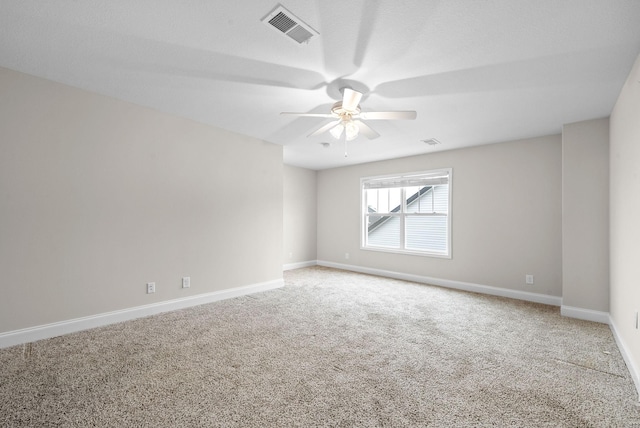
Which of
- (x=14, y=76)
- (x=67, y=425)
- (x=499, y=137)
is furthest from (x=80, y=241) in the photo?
(x=499, y=137)

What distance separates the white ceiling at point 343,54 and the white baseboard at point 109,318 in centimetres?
229

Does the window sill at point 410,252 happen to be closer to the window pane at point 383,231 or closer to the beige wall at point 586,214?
the window pane at point 383,231

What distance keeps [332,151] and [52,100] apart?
3645mm

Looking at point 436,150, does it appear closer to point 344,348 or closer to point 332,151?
point 332,151

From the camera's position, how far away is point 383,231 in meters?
5.96

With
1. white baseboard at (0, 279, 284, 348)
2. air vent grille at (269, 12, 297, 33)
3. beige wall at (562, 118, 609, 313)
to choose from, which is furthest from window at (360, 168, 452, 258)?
air vent grille at (269, 12, 297, 33)

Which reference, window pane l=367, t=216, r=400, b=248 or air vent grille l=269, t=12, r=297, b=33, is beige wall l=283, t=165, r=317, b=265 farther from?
air vent grille l=269, t=12, r=297, b=33

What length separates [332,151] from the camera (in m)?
5.08

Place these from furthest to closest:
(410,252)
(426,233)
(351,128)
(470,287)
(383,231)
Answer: (383,231) < (410,252) < (426,233) < (470,287) < (351,128)

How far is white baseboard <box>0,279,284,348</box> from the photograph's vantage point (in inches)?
97.3

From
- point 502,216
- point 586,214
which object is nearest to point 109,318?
point 502,216

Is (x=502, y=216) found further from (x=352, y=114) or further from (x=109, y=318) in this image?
(x=109, y=318)

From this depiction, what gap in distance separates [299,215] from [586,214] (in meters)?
4.83

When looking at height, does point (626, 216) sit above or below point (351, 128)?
below
